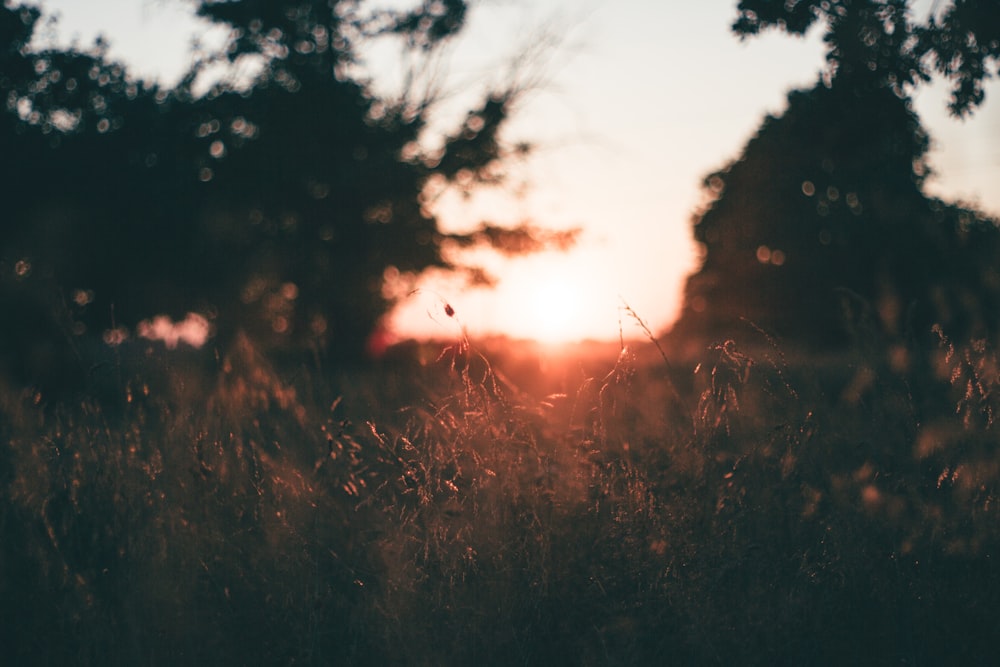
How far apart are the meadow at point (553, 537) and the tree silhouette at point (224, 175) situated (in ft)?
41.3

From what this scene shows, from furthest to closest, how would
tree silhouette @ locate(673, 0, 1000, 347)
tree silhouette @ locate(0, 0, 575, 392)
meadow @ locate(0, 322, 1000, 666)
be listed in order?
tree silhouette @ locate(673, 0, 1000, 347) → tree silhouette @ locate(0, 0, 575, 392) → meadow @ locate(0, 322, 1000, 666)

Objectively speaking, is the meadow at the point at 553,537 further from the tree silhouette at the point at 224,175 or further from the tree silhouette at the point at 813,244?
the tree silhouette at the point at 813,244

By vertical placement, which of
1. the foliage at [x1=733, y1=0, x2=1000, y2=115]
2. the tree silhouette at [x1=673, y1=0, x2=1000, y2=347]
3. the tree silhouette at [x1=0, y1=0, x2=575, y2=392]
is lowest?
the foliage at [x1=733, y1=0, x2=1000, y2=115]

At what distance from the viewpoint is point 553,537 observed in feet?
8.95

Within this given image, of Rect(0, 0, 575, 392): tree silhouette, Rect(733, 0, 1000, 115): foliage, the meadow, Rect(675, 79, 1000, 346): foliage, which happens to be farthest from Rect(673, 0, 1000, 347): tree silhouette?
the meadow

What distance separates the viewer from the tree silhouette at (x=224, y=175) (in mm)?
15820

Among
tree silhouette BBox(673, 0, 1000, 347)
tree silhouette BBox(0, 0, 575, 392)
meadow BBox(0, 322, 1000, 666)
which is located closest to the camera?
meadow BBox(0, 322, 1000, 666)

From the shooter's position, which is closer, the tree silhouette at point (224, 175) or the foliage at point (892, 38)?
the foliage at point (892, 38)

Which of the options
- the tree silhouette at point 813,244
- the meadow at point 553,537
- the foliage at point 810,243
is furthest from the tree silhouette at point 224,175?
the meadow at point 553,537

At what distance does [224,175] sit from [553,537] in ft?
49.7

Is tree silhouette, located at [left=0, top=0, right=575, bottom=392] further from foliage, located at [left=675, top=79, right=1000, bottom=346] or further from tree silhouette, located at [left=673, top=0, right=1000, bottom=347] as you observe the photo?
foliage, located at [left=675, top=79, right=1000, bottom=346]

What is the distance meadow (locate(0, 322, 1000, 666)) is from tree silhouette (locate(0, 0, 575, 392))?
1259cm

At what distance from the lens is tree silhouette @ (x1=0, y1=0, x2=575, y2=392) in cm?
1582

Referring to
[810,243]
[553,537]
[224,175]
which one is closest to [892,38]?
[553,537]
